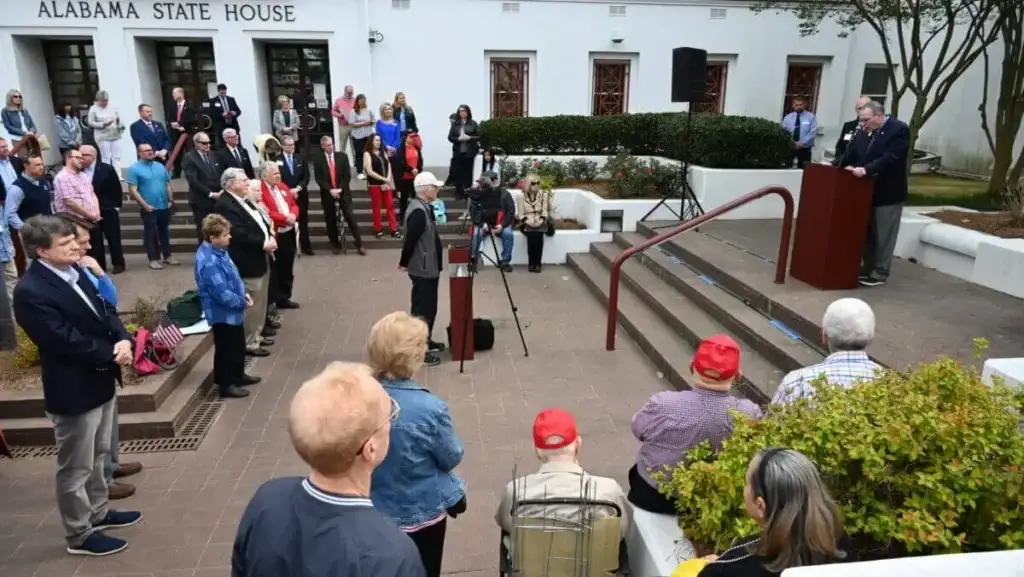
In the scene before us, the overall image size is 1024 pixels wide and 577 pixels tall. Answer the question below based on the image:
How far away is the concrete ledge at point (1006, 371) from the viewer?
3.28 metres

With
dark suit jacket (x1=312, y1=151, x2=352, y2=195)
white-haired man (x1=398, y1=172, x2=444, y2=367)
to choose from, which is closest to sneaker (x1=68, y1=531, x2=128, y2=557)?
white-haired man (x1=398, y1=172, x2=444, y2=367)

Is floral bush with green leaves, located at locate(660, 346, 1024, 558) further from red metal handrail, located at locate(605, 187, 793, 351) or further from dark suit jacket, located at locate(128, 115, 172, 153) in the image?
dark suit jacket, located at locate(128, 115, 172, 153)

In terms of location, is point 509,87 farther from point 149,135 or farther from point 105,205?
point 105,205

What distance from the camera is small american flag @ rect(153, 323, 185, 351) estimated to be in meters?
5.68

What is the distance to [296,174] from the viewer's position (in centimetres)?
983

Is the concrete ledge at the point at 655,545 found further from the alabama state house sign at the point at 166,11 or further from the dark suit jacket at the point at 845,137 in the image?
the alabama state house sign at the point at 166,11

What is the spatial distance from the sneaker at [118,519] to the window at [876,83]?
17621 millimetres

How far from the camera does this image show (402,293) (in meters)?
8.87

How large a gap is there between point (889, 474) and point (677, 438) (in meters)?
0.86

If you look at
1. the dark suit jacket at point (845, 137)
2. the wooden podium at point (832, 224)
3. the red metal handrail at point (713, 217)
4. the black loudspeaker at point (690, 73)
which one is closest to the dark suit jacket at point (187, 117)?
the black loudspeaker at point (690, 73)

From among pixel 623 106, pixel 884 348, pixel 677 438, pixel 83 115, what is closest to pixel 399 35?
pixel 623 106

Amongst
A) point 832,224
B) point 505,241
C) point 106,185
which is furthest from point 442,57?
point 832,224

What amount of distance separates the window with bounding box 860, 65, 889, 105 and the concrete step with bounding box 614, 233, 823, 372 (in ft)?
35.4

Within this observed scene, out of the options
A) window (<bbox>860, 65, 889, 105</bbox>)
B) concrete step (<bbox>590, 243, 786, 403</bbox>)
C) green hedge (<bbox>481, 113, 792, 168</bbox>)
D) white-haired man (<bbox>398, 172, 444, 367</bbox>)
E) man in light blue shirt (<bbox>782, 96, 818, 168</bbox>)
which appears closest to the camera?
concrete step (<bbox>590, 243, 786, 403</bbox>)
